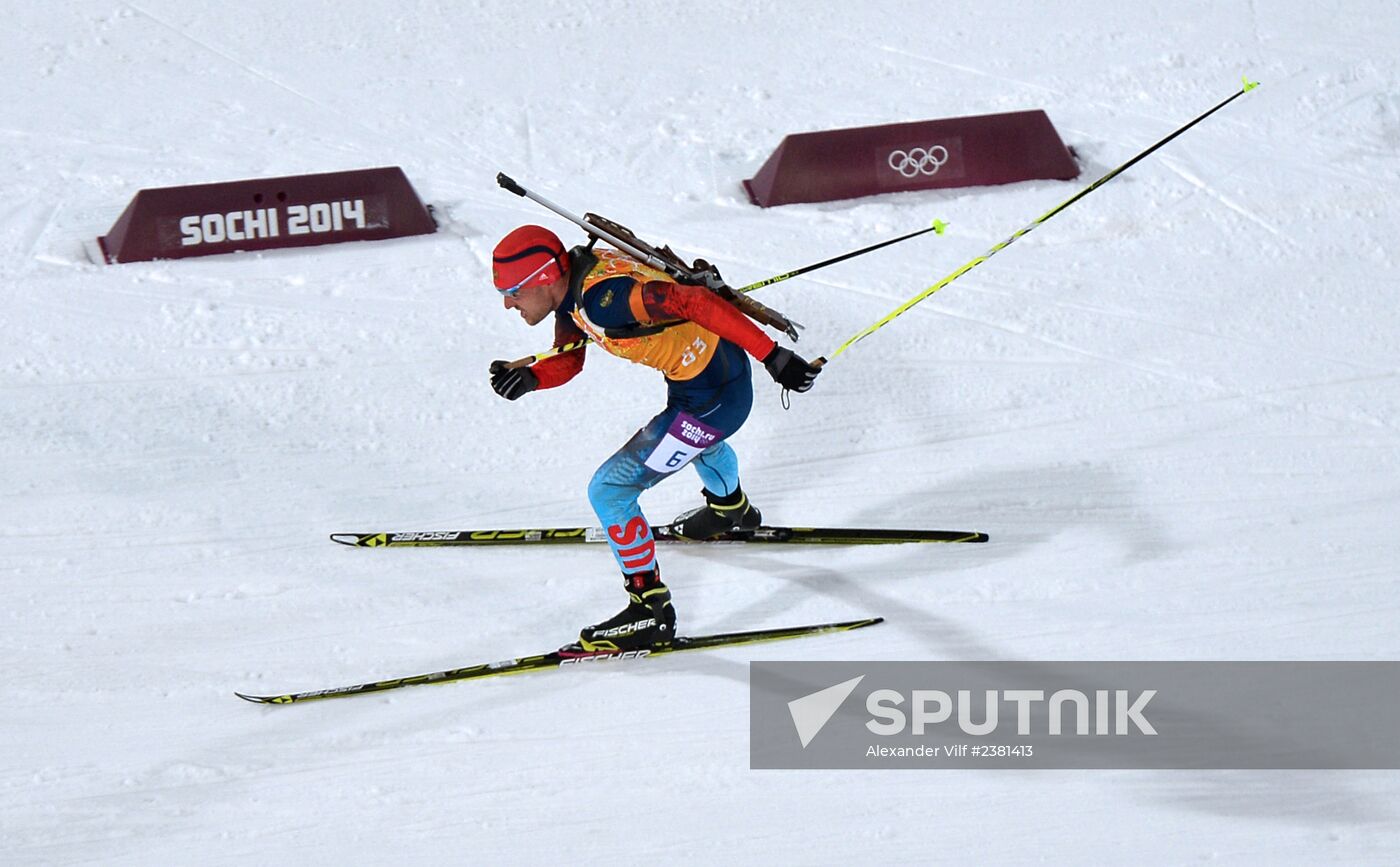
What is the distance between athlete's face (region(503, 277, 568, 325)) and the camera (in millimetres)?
5461

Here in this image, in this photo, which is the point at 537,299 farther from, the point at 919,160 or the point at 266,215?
the point at 919,160

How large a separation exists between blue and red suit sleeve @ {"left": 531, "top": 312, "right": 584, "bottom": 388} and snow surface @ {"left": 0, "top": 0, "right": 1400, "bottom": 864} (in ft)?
2.99

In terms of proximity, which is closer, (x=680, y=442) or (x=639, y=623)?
(x=680, y=442)

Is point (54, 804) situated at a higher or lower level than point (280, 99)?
lower

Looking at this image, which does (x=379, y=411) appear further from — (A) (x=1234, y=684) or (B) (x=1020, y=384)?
(A) (x=1234, y=684)

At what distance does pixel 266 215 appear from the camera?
27.1ft

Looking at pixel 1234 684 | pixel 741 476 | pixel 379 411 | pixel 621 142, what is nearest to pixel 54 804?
pixel 379 411

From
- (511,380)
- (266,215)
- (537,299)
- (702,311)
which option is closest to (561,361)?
(511,380)

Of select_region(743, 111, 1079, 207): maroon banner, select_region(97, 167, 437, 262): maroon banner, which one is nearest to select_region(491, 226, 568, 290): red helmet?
select_region(97, 167, 437, 262): maroon banner

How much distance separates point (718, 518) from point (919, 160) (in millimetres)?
3191

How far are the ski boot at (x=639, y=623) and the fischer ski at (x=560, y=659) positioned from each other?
1.1 inches

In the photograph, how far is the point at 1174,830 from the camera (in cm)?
539

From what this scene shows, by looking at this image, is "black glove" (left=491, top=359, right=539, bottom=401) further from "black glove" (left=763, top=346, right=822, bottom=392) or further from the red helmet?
"black glove" (left=763, top=346, right=822, bottom=392)

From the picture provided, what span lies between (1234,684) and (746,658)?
1.87 meters
